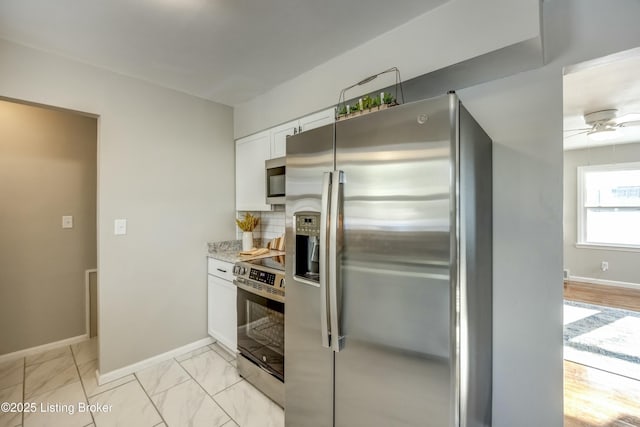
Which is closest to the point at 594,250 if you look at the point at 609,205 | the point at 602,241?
the point at 602,241

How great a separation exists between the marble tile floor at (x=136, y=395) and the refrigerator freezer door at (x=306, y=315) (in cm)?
51

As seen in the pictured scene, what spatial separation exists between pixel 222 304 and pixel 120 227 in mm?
1124

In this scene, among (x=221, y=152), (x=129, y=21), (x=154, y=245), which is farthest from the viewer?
(x=221, y=152)

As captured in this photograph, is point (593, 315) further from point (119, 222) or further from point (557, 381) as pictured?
point (119, 222)

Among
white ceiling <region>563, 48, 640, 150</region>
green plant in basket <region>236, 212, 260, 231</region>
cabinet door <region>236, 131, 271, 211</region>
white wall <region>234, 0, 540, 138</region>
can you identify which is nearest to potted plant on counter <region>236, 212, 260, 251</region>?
green plant in basket <region>236, 212, 260, 231</region>

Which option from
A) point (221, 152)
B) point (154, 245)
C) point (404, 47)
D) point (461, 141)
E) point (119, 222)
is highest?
point (404, 47)

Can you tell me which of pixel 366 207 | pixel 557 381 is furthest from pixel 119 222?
pixel 557 381

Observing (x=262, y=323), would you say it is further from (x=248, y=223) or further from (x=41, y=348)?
(x=41, y=348)

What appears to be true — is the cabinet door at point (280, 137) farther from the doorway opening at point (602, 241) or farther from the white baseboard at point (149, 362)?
the white baseboard at point (149, 362)

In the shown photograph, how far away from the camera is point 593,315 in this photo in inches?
145

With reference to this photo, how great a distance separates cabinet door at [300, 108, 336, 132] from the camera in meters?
2.18

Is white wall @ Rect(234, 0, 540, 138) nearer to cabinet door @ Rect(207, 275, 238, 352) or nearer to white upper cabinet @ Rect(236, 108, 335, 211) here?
white upper cabinet @ Rect(236, 108, 335, 211)

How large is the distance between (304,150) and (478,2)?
1.18 metres

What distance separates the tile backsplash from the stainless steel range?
705 millimetres
